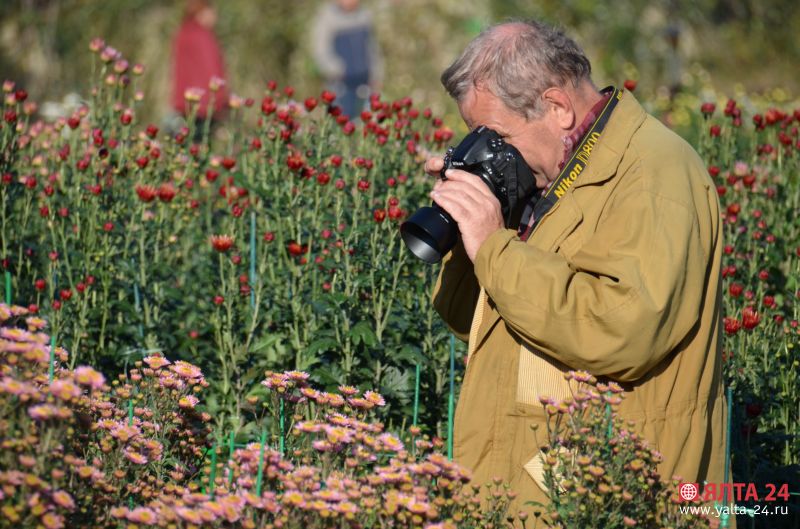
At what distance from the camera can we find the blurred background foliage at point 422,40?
1153cm

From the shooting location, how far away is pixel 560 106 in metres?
2.70

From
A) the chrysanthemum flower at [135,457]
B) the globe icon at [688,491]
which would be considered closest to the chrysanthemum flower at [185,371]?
the chrysanthemum flower at [135,457]

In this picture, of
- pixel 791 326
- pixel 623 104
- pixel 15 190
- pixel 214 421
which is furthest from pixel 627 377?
pixel 15 190

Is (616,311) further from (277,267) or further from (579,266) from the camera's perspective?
(277,267)

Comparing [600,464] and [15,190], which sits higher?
[15,190]

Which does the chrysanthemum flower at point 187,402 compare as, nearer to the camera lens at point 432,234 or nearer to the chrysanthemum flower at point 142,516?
the chrysanthemum flower at point 142,516

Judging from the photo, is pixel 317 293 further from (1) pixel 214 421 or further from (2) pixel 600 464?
(2) pixel 600 464

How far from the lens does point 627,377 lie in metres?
2.48

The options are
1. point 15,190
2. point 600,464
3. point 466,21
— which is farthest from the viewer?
point 466,21

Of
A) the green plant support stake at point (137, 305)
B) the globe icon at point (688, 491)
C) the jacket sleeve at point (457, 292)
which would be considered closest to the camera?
the globe icon at point (688, 491)

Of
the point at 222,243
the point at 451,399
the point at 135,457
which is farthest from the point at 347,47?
the point at 135,457

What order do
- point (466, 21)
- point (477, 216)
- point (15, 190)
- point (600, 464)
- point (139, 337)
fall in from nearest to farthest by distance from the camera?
point (600, 464), point (477, 216), point (139, 337), point (15, 190), point (466, 21)

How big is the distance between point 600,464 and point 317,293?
173 cm

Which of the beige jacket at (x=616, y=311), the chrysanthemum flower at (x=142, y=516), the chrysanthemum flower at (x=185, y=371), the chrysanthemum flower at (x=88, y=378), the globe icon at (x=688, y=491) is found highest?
the beige jacket at (x=616, y=311)
